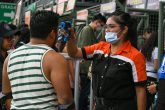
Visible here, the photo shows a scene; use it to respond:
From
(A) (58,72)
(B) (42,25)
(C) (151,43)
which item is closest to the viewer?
(A) (58,72)

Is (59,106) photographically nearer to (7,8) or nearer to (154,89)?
(154,89)

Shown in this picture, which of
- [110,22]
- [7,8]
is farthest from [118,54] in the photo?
[7,8]

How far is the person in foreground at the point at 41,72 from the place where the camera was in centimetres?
315

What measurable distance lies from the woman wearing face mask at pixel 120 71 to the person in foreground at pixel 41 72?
63 centimetres

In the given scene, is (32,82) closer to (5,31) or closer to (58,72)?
(58,72)

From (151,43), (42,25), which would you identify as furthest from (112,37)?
(151,43)

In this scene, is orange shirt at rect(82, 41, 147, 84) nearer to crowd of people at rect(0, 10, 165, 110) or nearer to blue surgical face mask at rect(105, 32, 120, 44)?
crowd of people at rect(0, 10, 165, 110)

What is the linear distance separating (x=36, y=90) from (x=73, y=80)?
2461mm

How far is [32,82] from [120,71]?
0.93 metres

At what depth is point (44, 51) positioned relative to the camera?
3197mm

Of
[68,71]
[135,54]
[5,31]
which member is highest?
[5,31]

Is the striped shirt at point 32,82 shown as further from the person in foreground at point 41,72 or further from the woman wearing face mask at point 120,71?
the woman wearing face mask at point 120,71

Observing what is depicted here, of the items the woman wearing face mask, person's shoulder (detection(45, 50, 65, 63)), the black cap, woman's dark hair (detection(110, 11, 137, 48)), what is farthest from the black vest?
the black cap

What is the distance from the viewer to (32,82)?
10.5ft
